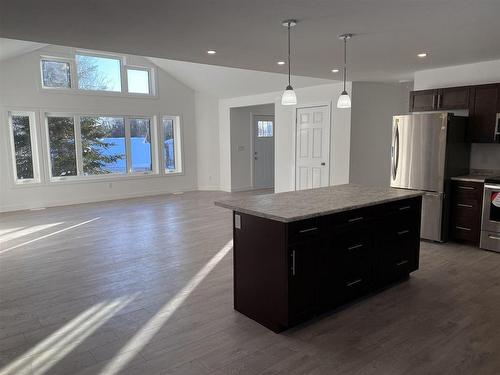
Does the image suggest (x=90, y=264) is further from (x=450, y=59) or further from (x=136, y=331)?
(x=450, y=59)

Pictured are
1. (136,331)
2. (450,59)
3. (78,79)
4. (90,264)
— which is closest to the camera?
(136,331)

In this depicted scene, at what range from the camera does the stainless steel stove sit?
449cm

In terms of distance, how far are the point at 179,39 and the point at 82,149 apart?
5.50 metres

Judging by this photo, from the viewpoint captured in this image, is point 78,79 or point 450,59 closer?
point 450,59

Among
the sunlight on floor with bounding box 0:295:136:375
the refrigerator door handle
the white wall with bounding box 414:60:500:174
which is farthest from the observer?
the refrigerator door handle

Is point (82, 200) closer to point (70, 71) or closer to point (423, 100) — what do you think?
point (70, 71)

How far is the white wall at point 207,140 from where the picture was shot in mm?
9844

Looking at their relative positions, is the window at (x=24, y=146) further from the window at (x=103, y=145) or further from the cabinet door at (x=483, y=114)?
the cabinet door at (x=483, y=114)

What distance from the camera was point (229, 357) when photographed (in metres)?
2.47

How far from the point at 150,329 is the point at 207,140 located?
749 cm

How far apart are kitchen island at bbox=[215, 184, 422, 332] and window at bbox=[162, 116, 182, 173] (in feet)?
21.9

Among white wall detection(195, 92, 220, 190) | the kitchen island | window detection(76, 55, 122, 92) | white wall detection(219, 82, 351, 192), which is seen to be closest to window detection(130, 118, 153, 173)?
window detection(76, 55, 122, 92)

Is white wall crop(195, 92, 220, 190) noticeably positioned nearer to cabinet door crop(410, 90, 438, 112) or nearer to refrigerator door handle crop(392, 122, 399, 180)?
cabinet door crop(410, 90, 438, 112)

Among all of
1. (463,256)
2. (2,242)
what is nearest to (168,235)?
(2,242)
